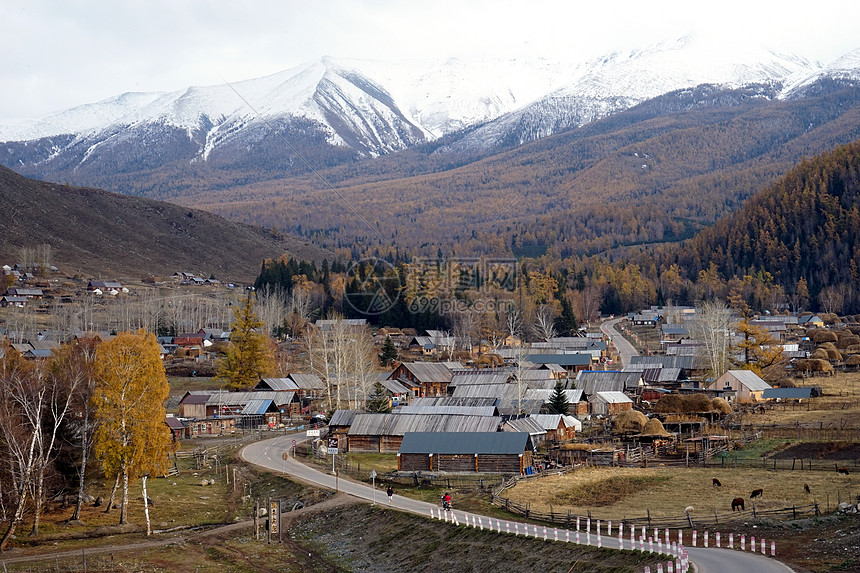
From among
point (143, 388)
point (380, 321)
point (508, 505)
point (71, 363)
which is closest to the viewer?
point (508, 505)

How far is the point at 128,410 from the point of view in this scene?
48.4 m

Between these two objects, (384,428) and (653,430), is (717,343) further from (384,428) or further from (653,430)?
(384,428)

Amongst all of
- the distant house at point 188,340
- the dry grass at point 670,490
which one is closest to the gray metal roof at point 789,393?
the dry grass at point 670,490

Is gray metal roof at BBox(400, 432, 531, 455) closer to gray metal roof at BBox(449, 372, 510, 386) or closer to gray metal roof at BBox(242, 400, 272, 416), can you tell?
gray metal roof at BBox(449, 372, 510, 386)

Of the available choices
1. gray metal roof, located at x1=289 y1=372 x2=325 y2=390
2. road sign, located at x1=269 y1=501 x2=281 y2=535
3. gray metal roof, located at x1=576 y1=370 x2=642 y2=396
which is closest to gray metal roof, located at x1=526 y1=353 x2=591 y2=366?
gray metal roof, located at x1=576 y1=370 x2=642 y2=396

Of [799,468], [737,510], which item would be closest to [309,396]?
[799,468]

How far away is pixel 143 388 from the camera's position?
4928cm

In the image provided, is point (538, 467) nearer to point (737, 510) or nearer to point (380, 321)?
point (737, 510)

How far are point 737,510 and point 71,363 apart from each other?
118 feet

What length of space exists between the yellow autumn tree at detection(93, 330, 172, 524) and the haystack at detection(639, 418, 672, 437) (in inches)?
1386

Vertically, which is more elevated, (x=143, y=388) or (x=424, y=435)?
(x=143, y=388)

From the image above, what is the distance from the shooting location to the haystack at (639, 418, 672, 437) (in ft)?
223

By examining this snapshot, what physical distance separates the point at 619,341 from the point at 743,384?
59.2m

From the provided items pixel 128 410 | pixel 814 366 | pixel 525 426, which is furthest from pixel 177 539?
pixel 814 366
